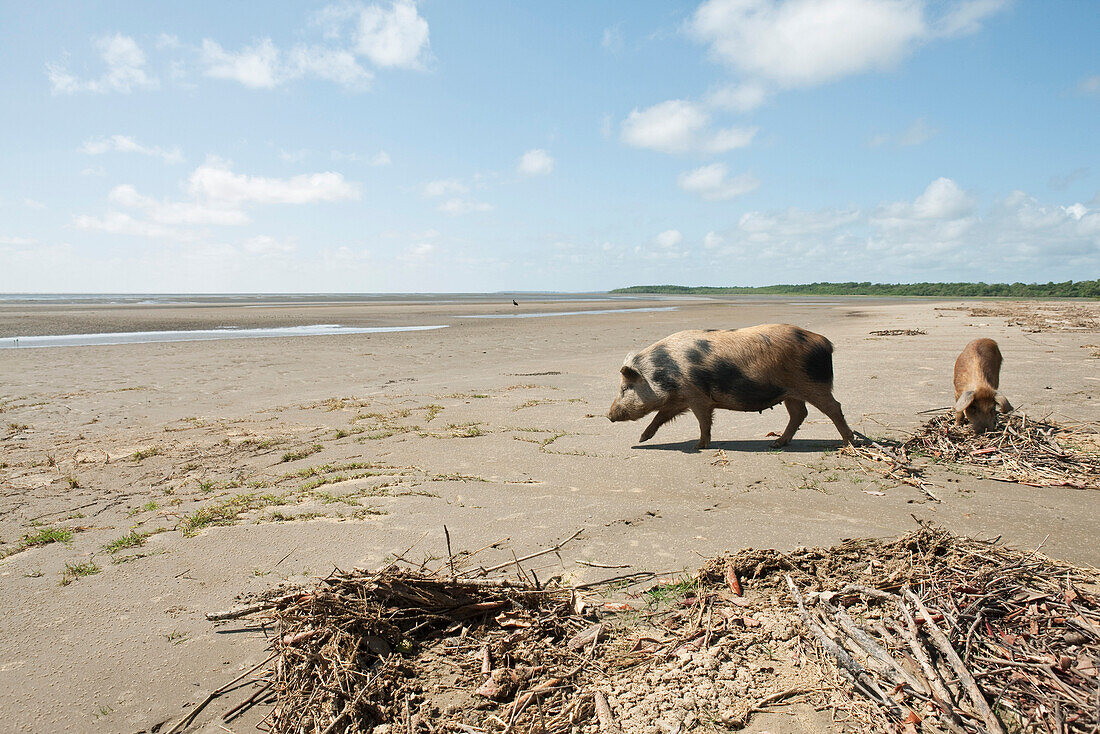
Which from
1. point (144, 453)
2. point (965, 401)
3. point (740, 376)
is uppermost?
point (740, 376)

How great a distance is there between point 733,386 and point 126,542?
268 inches

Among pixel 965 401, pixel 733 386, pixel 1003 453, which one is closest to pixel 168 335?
pixel 733 386

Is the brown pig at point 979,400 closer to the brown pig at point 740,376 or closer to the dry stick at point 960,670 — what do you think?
the brown pig at point 740,376

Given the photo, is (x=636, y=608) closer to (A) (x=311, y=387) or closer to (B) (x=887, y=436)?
(B) (x=887, y=436)

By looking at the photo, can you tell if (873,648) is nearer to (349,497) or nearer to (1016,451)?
(349,497)

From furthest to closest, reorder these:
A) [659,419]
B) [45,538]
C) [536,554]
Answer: [659,419] < [45,538] < [536,554]

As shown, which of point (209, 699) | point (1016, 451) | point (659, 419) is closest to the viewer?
point (209, 699)

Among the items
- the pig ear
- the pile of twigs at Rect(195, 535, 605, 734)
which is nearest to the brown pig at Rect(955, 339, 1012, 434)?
the pig ear

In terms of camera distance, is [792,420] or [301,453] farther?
[792,420]

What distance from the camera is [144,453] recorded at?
8133 millimetres

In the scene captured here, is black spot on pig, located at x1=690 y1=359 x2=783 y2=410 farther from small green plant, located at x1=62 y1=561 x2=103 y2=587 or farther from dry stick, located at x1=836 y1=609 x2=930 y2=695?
small green plant, located at x1=62 y1=561 x2=103 y2=587

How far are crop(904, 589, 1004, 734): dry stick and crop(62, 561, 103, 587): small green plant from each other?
5650 mm

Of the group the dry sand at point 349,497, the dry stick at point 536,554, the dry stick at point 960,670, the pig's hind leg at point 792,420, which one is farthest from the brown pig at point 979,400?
the dry stick at point 536,554

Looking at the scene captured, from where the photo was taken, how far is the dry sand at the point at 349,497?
150 inches
